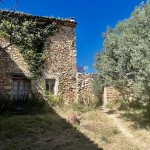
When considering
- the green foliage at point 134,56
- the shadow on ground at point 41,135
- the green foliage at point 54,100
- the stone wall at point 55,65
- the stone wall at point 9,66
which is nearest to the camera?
the shadow on ground at point 41,135

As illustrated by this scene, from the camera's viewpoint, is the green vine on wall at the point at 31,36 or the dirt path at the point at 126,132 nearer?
the dirt path at the point at 126,132

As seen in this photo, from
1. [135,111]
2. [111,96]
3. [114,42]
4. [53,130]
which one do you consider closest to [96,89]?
[111,96]

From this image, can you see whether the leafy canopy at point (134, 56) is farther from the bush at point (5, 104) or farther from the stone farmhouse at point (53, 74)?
the bush at point (5, 104)

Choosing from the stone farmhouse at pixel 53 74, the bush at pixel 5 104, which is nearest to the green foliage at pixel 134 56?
the stone farmhouse at pixel 53 74

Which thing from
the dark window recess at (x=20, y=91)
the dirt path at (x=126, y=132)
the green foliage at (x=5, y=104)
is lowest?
the dirt path at (x=126, y=132)

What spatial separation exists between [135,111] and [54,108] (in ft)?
16.3

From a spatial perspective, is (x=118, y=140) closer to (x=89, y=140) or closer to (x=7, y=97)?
(x=89, y=140)

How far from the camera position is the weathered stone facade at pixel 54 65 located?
12.2 meters

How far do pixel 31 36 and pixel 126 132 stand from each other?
8328 mm

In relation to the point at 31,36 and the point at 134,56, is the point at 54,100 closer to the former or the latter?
the point at 31,36

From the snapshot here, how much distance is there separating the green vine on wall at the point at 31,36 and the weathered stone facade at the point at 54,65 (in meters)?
0.32

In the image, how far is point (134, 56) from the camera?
7.95 m

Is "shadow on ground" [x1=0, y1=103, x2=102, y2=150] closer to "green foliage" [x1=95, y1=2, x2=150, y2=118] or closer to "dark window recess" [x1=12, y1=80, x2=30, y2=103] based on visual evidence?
"dark window recess" [x1=12, y1=80, x2=30, y2=103]

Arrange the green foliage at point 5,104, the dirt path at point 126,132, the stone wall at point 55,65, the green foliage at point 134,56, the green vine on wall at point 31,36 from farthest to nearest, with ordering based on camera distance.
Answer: the green vine on wall at point 31,36 < the stone wall at point 55,65 < the green foliage at point 5,104 < the green foliage at point 134,56 < the dirt path at point 126,132
